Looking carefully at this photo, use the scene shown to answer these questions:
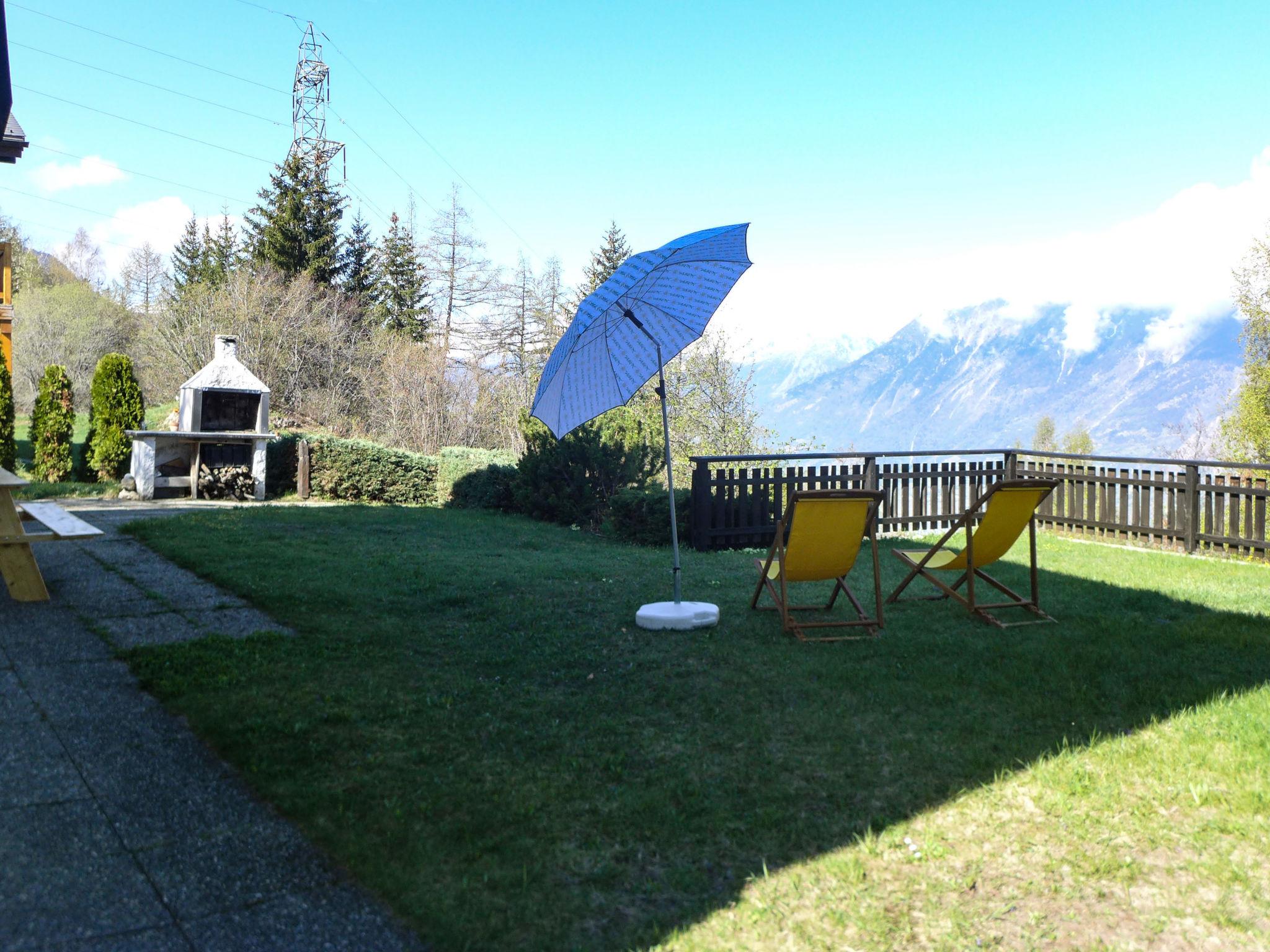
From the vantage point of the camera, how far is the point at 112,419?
44.5 feet

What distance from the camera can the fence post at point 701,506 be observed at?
28.2ft

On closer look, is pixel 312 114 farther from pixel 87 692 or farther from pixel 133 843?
pixel 133 843

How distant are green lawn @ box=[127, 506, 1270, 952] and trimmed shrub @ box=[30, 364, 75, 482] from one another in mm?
10015

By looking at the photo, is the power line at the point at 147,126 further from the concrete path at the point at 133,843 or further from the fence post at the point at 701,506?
the concrete path at the point at 133,843

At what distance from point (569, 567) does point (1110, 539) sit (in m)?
6.31

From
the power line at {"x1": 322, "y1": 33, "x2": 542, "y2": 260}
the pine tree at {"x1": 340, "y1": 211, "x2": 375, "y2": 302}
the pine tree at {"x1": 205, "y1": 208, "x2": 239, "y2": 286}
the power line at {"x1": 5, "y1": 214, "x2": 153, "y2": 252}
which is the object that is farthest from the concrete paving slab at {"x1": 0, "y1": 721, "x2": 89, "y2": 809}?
the power line at {"x1": 5, "y1": 214, "x2": 153, "y2": 252}

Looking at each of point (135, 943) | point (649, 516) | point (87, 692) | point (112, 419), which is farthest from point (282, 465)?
point (135, 943)

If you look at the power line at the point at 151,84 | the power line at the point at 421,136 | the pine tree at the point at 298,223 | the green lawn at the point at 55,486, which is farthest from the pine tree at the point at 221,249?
the green lawn at the point at 55,486

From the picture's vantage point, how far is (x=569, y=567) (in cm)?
707

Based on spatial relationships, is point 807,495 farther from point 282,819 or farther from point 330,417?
point 330,417

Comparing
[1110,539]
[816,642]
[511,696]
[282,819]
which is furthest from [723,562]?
[282,819]

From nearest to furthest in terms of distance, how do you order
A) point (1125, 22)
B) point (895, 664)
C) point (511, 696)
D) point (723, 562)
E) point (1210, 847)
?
point (1210, 847) < point (511, 696) < point (895, 664) < point (723, 562) < point (1125, 22)

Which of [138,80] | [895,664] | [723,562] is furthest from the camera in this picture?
[138,80]

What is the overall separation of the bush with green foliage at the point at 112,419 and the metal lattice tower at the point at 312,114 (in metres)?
20.1
